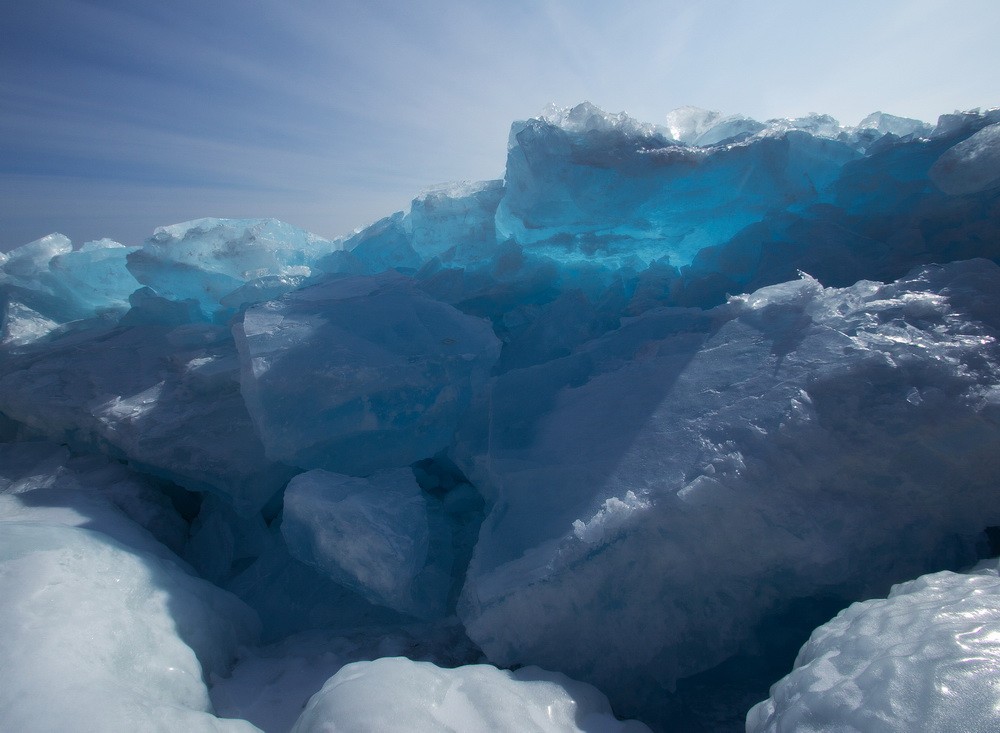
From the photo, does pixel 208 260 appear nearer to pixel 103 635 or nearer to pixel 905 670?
pixel 103 635

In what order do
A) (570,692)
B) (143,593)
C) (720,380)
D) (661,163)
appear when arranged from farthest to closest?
(661,163) → (720,380) → (143,593) → (570,692)

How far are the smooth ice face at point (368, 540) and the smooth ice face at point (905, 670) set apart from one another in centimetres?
112

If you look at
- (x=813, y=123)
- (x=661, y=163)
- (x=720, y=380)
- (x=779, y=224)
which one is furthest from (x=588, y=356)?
(x=813, y=123)

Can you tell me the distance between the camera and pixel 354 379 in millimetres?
2275

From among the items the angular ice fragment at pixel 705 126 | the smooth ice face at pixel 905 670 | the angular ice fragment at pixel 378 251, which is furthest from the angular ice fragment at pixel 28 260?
the smooth ice face at pixel 905 670

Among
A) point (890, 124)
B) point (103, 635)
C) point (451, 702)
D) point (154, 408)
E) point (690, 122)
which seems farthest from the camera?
point (690, 122)

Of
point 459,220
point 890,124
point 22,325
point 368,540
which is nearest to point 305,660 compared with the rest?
point 368,540

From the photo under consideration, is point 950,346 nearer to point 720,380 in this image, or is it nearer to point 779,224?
point 720,380

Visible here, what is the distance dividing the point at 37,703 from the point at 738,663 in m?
1.77

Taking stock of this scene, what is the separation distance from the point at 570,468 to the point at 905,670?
1.04m

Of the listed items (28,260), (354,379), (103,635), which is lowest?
(103,635)

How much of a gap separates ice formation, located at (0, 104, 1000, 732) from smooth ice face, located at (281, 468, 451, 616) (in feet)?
0.03

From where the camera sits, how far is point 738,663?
1665 mm

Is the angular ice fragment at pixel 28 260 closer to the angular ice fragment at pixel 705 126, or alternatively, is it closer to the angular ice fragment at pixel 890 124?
the angular ice fragment at pixel 705 126
